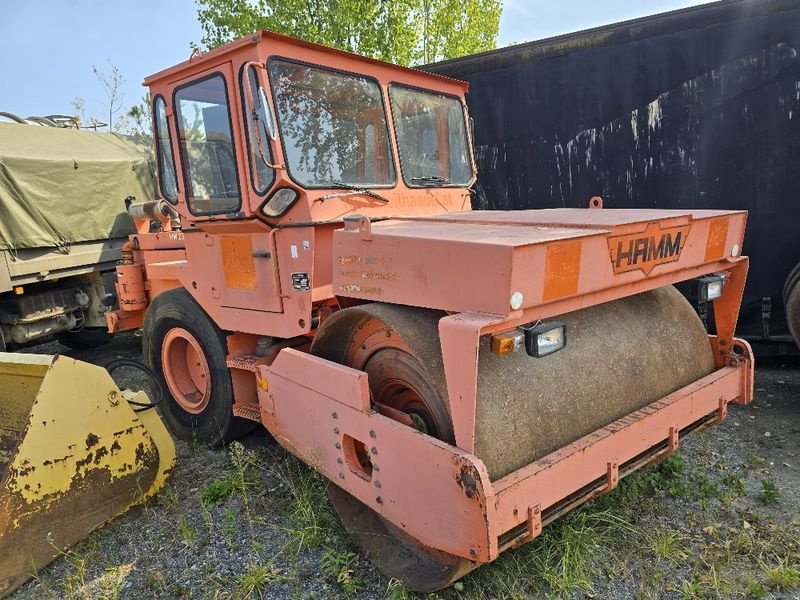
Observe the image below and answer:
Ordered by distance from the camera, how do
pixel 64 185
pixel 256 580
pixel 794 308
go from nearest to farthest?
1. pixel 256 580
2. pixel 794 308
3. pixel 64 185

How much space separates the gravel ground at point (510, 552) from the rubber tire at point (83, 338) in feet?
15.4

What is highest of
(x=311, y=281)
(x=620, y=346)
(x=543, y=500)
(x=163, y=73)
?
(x=163, y=73)

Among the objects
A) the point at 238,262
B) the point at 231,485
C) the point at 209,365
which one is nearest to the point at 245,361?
the point at 209,365

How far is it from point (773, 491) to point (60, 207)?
6.99 metres

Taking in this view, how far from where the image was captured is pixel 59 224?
6461mm

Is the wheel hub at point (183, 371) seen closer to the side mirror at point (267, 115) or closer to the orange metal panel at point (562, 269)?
the side mirror at point (267, 115)

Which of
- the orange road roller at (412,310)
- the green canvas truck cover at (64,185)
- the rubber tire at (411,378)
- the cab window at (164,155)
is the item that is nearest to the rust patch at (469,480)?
the orange road roller at (412,310)

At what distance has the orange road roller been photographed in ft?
7.07

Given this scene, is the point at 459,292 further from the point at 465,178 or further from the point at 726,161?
the point at 726,161

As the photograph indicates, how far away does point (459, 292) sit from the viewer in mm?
2184

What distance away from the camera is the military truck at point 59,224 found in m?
6.07

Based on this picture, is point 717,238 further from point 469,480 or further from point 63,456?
point 63,456

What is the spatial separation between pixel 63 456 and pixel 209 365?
1.05m

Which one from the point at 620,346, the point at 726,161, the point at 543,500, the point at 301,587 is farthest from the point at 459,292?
the point at 726,161
